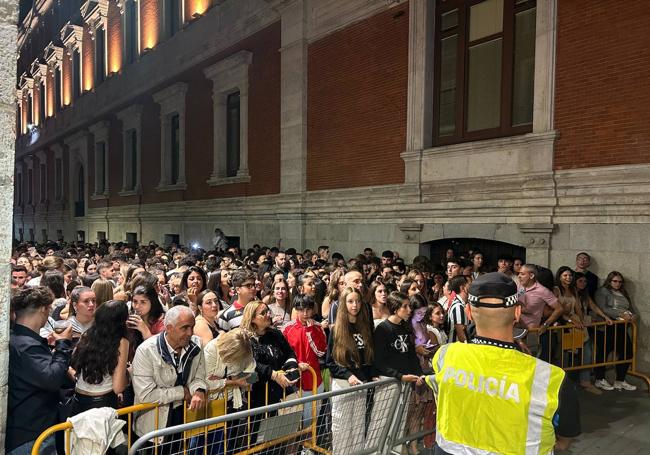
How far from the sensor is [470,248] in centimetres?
1107

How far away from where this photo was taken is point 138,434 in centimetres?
394

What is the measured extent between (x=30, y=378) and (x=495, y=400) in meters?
3.02

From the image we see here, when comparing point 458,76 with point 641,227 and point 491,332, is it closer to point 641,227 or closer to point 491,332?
point 641,227

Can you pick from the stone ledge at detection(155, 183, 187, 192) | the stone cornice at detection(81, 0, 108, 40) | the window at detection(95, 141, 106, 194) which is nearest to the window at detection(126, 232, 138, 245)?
the stone ledge at detection(155, 183, 187, 192)

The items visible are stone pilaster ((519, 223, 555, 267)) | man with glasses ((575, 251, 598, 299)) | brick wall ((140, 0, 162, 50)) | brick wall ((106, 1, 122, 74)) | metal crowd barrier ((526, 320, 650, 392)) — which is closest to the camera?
metal crowd barrier ((526, 320, 650, 392))

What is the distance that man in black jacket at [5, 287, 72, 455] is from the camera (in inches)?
137

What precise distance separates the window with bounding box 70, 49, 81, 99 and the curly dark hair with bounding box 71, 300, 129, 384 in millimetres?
33065

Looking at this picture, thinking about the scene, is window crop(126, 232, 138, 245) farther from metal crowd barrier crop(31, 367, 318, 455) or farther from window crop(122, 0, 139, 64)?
metal crowd barrier crop(31, 367, 318, 455)

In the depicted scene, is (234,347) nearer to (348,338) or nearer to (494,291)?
(348,338)

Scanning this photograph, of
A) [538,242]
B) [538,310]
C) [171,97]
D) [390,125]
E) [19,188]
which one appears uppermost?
[171,97]

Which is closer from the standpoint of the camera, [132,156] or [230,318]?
[230,318]

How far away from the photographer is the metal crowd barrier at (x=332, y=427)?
161 inches

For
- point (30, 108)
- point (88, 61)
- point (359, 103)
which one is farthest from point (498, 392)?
point (30, 108)

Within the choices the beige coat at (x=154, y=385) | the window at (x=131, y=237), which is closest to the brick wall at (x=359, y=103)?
the beige coat at (x=154, y=385)
